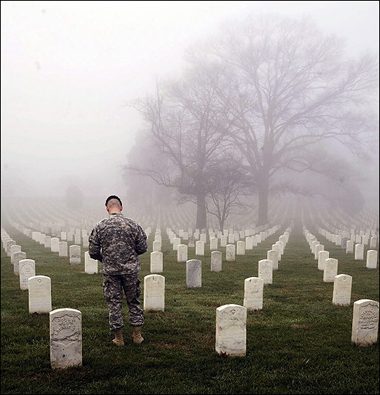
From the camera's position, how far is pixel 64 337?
5.59 metres

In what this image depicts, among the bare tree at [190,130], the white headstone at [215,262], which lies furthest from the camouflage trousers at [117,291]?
the bare tree at [190,130]

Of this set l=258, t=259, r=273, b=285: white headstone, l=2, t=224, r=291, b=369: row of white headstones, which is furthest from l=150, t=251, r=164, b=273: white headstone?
l=258, t=259, r=273, b=285: white headstone

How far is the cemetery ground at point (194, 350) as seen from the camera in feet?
17.2

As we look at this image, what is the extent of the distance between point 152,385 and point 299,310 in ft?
14.6

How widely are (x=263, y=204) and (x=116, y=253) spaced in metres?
32.1

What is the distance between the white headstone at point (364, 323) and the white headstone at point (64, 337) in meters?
4.24

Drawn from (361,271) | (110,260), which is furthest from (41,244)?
(110,260)

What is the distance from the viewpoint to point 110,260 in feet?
19.4

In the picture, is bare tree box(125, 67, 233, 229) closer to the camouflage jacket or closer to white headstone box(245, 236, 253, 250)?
white headstone box(245, 236, 253, 250)

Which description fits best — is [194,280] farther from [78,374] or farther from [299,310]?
[78,374]

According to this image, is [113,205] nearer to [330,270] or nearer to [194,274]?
[194,274]

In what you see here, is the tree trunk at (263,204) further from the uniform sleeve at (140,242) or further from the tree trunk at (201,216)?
the uniform sleeve at (140,242)

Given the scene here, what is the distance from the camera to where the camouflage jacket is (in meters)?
5.91

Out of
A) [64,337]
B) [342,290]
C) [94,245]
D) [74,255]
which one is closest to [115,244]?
[94,245]
